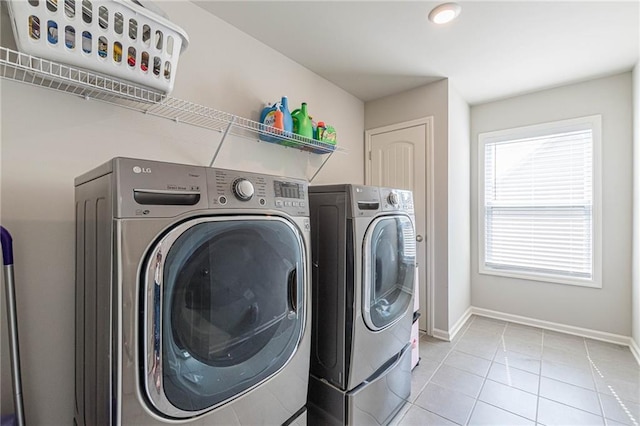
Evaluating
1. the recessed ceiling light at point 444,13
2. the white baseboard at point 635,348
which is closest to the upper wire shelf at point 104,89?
the recessed ceiling light at point 444,13

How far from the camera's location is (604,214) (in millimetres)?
2582

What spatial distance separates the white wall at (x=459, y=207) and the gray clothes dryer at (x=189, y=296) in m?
2.05

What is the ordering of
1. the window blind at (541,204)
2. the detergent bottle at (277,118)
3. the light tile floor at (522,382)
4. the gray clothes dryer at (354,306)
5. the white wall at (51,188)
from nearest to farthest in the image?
the white wall at (51,188)
the gray clothes dryer at (354,306)
the light tile floor at (522,382)
the detergent bottle at (277,118)
the window blind at (541,204)

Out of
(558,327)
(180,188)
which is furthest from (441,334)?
(180,188)

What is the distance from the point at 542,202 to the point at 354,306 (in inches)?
108

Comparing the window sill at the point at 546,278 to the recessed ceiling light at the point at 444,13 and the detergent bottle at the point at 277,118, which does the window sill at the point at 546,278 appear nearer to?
the recessed ceiling light at the point at 444,13

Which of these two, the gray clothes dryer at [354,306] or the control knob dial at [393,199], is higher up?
the control knob dial at [393,199]

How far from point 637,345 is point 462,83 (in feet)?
8.77

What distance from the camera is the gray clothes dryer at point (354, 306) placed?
4.32 feet

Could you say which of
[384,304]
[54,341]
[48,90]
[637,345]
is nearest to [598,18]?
[384,304]

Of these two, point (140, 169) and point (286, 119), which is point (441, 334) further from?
point (140, 169)

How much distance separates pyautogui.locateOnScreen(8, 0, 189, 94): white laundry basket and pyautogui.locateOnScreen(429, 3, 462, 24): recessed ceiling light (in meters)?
1.47

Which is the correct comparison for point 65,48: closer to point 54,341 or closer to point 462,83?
point 54,341

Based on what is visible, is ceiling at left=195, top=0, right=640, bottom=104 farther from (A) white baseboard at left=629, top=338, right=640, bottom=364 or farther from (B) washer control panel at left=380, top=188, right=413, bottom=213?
(A) white baseboard at left=629, top=338, right=640, bottom=364
